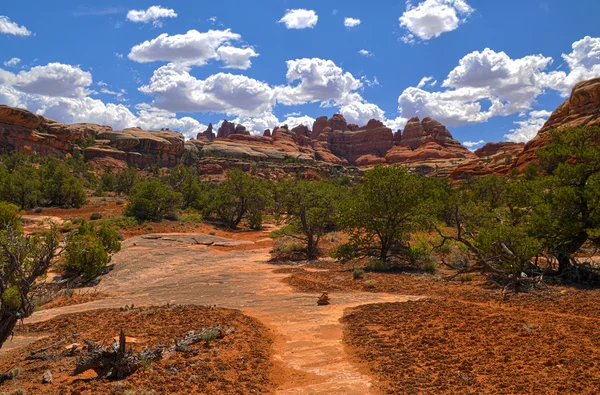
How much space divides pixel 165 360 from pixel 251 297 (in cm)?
692

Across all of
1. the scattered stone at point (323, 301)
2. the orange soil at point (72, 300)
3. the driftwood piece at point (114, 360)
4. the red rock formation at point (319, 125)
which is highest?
the red rock formation at point (319, 125)

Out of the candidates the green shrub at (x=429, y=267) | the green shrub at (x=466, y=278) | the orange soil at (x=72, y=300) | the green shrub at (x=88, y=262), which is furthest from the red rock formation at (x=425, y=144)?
the orange soil at (x=72, y=300)

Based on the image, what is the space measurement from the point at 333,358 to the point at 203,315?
4.30m

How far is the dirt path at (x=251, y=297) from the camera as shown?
7.01 m

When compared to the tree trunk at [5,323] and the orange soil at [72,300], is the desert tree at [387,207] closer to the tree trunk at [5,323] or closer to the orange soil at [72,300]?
the orange soil at [72,300]

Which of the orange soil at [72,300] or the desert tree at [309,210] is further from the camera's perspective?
the desert tree at [309,210]

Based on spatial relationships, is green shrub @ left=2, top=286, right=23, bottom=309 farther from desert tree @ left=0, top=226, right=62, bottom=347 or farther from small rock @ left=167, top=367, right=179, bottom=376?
small rock @ left=167, top=367, right=179, bottom=376

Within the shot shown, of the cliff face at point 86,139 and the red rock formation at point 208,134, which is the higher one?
the red rock formation at point 208,134

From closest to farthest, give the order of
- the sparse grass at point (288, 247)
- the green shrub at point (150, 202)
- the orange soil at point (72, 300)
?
1. the orange soil at point (72, 300)
2. the sparse grass at point (288, 247)
3. the green shrub at point (150, 202)

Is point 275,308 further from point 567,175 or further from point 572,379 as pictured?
point 567,175

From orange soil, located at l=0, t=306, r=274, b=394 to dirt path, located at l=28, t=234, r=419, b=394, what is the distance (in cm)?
60

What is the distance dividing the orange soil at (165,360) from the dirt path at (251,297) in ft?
1.97

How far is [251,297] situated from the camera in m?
14.0

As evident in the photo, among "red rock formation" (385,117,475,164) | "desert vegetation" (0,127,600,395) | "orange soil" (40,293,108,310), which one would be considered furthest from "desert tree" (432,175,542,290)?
"red rock formation" (385,117,475,164)
